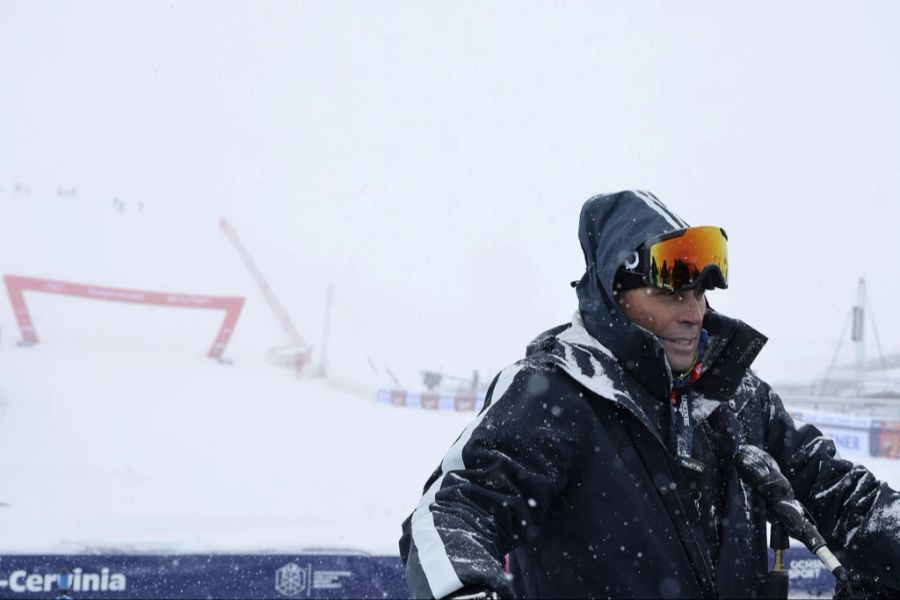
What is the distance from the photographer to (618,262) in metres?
1.48

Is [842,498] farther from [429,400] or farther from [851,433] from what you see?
[429,400]

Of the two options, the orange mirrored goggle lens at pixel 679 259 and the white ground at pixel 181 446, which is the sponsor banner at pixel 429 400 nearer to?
the white ground at pixel 181 446

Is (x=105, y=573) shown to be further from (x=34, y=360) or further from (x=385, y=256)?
(x=385, y=256)

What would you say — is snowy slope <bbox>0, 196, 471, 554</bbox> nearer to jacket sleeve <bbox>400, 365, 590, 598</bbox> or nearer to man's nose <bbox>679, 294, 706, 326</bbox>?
jacket sleeve <bbox>400, 365, 590, 598</bbox>

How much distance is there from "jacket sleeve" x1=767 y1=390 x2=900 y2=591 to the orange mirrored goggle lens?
1.33ft

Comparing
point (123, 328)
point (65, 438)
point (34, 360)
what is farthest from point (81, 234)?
point (65, 438)

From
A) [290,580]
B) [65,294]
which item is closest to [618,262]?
[290,580]

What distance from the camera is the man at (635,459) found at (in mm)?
1327

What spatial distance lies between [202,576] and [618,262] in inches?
134

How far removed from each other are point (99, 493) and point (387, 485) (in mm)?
3496

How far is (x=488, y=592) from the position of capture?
109 centimetres

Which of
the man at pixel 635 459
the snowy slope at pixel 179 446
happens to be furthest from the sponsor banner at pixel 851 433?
the man at pixel 635 459

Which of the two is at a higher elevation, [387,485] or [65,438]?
[65,438]

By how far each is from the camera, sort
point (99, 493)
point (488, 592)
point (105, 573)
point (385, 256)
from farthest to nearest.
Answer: point (385, 256) < point (99, 493) < point (105, 573) < point (488, 592)
